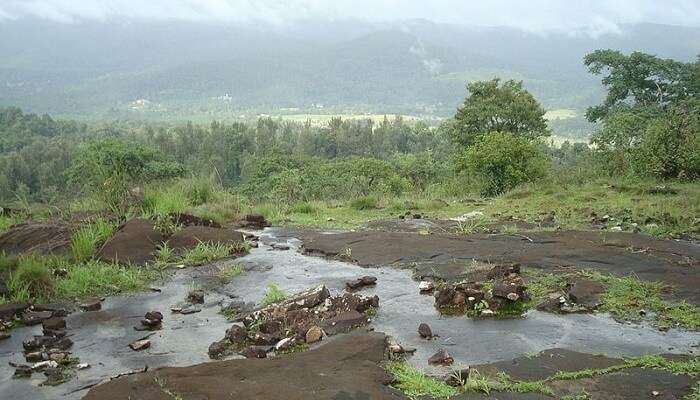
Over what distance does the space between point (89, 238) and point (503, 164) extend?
1499 cm

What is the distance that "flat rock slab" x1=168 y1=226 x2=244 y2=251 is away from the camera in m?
9.56

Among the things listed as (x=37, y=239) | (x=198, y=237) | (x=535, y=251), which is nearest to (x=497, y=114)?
(x=535, y=251)

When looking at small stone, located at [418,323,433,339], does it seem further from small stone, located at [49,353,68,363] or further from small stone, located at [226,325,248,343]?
small stone, located at [49,353,68,363]

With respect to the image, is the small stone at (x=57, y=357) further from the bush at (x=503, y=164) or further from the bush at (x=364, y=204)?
the bush at (x=503, y=164)

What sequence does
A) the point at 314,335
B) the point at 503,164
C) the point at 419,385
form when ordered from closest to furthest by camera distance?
the point at 419,385 < the point at 314,335 < the point at 503,164

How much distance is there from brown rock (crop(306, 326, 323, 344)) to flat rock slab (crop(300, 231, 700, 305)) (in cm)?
259

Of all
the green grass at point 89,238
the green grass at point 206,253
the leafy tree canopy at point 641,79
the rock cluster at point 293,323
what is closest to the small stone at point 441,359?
the rock cluster at point 293,323

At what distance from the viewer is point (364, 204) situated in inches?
624

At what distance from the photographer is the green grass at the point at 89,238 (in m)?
8.89

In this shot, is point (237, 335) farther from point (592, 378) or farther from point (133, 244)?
point (133, 244)

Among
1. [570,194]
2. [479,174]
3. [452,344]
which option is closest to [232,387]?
[452,344]

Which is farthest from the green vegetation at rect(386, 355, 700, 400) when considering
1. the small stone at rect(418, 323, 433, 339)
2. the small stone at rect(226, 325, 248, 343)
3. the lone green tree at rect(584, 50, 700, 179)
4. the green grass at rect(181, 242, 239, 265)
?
the lone green tree at rect(584, 50, 700, 179)

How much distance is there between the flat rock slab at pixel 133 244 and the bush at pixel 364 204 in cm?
688

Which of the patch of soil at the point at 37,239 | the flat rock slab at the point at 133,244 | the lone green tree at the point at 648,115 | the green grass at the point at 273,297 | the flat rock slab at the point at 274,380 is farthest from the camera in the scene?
the lone green tree at the point at 648,115
